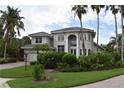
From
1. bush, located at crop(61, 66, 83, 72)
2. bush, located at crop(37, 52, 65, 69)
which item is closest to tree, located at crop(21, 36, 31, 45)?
bush, located at crop(37, 52, 65, 69)

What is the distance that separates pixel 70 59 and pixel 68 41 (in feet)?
3.07

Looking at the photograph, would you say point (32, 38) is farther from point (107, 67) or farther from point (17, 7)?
point (107, 67)

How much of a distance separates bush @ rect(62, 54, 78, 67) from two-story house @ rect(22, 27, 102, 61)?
28 centimetres

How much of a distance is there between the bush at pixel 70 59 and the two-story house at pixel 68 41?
0.28 m

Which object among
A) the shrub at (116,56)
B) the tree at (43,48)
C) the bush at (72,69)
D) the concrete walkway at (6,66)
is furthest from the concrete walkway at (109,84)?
the shrub at (116,56)

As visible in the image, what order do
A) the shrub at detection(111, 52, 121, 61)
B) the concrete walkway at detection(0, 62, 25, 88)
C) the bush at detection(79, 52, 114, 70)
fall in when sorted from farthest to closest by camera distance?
the shrub at detection(111, 52, 121, 61)
the bush at detection(79, 52, 114, 70)
the concrete walkway at detection(0, 62, 25, 88)

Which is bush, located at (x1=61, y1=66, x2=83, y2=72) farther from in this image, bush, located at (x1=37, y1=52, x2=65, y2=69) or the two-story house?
the two-story house

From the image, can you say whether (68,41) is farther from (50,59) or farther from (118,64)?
(118,64)

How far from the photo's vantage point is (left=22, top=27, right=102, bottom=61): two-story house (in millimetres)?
11884

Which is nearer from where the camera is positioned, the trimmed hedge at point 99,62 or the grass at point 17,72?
the grass at point 17,72

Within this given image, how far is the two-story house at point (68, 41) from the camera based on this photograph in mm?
11884

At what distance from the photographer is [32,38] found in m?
12.1

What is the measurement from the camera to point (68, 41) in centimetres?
1314

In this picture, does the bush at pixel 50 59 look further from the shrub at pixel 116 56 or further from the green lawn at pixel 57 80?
the shrub at pixel 116 56
